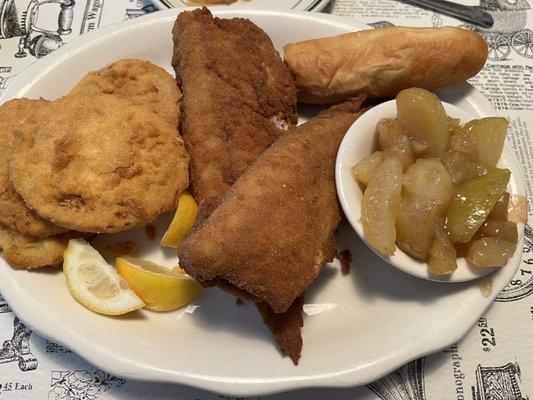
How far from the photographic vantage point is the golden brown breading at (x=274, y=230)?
1472mm

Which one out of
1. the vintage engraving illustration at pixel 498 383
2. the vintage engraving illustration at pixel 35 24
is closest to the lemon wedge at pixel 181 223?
the vintage engraving illustration at pixel 498 383

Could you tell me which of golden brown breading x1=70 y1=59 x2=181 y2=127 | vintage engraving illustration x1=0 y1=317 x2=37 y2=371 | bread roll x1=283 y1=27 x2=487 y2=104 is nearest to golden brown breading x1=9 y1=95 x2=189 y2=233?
golden brown breading x1=70 y1=59 x2=181 y2=127

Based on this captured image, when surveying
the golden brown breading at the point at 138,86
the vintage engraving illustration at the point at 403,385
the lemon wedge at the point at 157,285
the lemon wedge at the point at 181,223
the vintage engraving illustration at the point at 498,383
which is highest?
the golden brown breading at the point at 138,86

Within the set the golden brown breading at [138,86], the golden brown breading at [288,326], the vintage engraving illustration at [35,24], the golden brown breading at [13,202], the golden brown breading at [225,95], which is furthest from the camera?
the vintage engraving illustration at [35,24]

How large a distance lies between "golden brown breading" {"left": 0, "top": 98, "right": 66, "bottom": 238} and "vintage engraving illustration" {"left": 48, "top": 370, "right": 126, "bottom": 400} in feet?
1.58

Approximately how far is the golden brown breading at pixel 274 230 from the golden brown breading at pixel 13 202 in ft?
1.76

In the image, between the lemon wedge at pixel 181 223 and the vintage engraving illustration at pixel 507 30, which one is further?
the vintage engraving illustration at pixel 507 30

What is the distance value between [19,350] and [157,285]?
1.82 ft

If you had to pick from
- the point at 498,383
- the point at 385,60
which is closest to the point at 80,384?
the point at 498,383

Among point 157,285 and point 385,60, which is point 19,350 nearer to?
point 157,285

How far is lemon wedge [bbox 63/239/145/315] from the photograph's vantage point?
1.62m

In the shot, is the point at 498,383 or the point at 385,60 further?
the point at 385,60

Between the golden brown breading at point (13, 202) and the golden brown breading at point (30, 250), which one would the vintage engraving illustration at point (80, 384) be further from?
the golden brown breading at point (13, 202)

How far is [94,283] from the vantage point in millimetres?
1648
